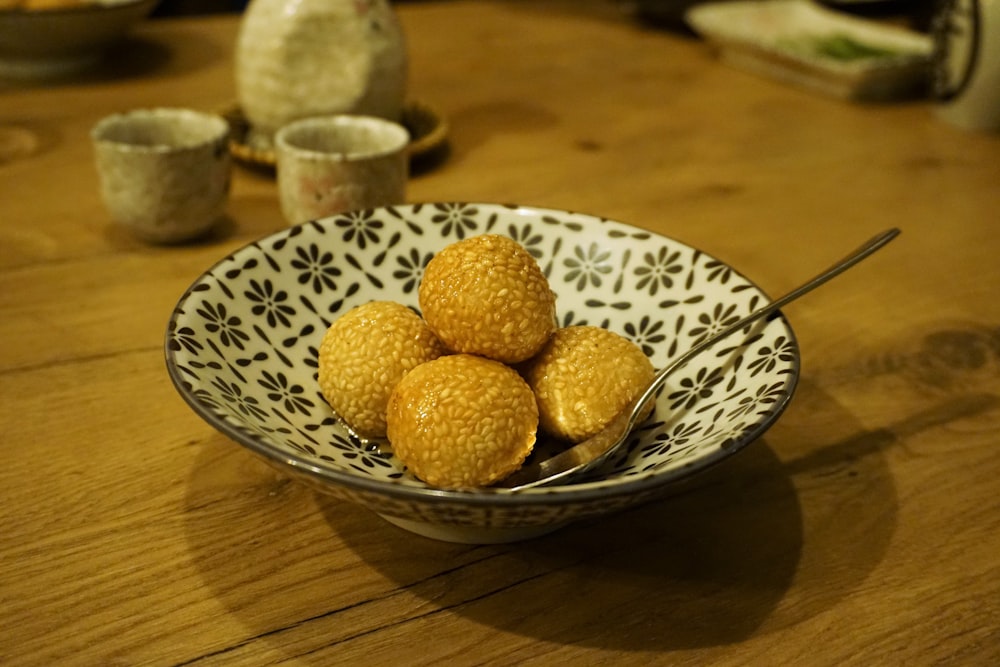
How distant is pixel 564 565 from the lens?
702mm

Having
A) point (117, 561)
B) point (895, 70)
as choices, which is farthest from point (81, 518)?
point (895, 70)

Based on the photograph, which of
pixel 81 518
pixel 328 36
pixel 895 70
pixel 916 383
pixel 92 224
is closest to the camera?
pixel 81 518

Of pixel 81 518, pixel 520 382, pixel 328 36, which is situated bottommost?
pixel 81 518

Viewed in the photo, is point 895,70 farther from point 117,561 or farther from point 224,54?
point 117,561

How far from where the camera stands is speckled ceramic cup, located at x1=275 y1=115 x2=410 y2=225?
44.2 inches

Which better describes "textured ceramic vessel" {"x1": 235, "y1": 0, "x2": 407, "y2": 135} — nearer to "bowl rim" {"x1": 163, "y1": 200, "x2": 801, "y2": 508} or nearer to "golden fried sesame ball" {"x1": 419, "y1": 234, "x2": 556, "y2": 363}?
"golden fried sesame ball" {"x1": 419, "y1": 234, "x2": 556, "y2": 363}

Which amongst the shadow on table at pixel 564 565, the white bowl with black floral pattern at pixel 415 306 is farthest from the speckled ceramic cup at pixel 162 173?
the shadow on table at pixel 564 565

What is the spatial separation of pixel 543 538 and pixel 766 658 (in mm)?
190

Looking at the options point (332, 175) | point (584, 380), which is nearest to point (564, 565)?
point (584, 380)

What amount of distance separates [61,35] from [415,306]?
1.09 m

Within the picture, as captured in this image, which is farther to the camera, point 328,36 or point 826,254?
point 328,36

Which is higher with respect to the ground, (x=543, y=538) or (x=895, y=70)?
(x=895, y=70)

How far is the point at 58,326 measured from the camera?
99 cm

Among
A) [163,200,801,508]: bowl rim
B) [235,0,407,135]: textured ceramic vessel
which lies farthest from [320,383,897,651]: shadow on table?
[235,0,407,135]: textured ceramic vessel
